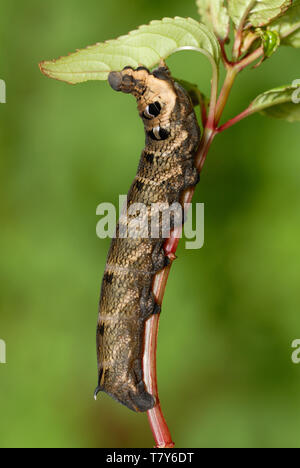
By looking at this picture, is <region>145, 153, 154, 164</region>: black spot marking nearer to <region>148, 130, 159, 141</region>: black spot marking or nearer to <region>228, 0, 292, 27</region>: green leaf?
<region>148, 130, 159, 141</region>: black spot marking

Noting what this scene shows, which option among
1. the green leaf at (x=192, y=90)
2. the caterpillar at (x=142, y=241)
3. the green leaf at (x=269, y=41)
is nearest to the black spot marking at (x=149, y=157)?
the caterpillar at (x=142, y=241)

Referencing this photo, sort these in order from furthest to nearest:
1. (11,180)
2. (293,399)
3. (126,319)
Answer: (11,180) → (293,399) → (126,319)

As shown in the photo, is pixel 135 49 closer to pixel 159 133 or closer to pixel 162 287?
pixel 159 133

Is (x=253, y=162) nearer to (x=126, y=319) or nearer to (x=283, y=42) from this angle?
(x=283, y=42)

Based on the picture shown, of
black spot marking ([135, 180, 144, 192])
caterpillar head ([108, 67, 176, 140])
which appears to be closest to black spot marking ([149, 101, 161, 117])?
caterpillar head ([108, 67, 176, 140])

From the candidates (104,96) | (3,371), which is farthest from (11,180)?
Answer: (3,371)
